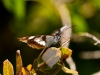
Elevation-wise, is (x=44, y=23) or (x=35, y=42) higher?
(x=44, y=23)

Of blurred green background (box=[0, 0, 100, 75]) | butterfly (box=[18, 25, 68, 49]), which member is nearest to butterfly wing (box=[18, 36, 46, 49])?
Answer: butterfly (box=[18, 25, 68, 49])

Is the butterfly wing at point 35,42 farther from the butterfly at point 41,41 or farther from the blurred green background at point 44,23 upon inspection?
the blurred green background at point 44,23

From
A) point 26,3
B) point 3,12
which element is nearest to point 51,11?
point 26,3

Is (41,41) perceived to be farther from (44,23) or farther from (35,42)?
(44,23)

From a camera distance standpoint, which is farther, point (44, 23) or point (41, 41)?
point (44, 23)

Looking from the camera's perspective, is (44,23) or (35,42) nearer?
(35,42)

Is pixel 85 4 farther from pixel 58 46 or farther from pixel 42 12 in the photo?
pixel 58 46

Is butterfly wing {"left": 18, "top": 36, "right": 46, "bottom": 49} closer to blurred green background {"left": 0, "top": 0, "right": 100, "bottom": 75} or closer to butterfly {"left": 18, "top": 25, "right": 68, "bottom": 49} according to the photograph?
butterfly {"left": 18, "top": 25, "right": 68, "bottom": 49}

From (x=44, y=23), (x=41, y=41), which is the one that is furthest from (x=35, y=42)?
(x=44, y=23)
